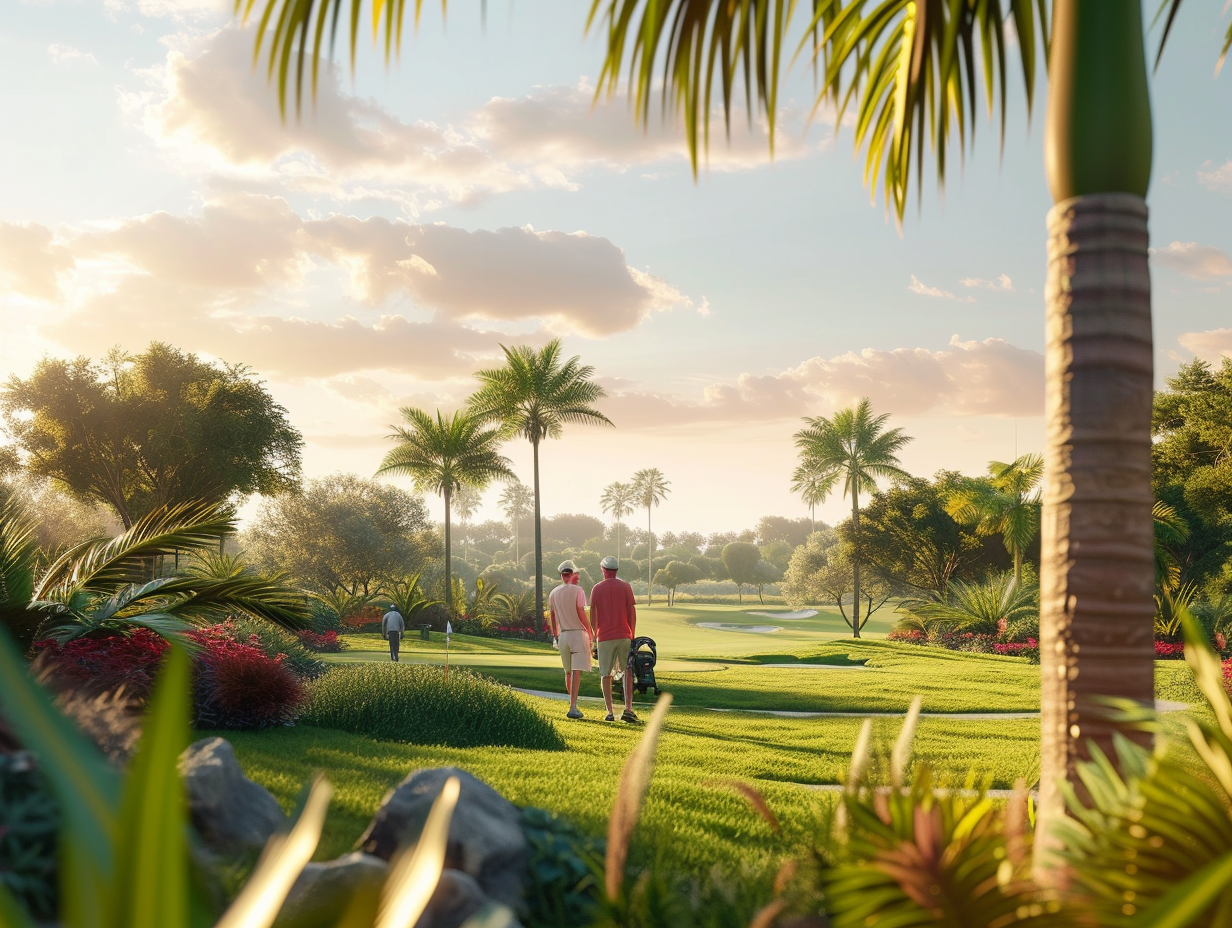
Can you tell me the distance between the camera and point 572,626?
1219 centimetres

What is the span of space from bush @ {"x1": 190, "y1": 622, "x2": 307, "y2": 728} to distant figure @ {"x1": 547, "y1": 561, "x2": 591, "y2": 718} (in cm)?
359

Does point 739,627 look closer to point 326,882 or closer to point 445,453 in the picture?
point 445,453

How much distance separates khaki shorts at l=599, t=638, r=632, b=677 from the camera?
11.9 meters

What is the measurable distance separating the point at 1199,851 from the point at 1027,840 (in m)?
0.67

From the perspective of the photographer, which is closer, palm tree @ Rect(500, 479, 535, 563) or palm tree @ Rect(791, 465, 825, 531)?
palm tree @ Rect(791, 465, 825, 531)

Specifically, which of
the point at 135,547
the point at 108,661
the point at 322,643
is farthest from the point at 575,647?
the point at 322,643

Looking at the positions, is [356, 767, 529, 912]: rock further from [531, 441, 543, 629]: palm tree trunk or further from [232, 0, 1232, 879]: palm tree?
[531, 441, 543, 629]: palm tree trunk

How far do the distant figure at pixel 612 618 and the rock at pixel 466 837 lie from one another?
7355 mm

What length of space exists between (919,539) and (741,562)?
60317 mm

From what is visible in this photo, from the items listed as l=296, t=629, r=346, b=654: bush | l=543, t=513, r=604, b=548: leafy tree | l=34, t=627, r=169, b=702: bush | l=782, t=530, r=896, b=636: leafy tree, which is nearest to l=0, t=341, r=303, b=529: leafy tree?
l=296, t=629, r=346, b=654: bush

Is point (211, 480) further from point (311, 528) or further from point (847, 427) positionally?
point (847, 427)

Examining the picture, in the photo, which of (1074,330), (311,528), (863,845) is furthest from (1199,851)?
(311,528)

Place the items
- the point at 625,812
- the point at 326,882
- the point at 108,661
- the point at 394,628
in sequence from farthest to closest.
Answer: the point at 394,628
the point at 108,661
the point at 326,882
the point at 625,812

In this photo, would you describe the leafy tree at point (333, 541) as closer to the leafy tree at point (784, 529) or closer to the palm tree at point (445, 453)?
the palm tree at point (445, 453)
